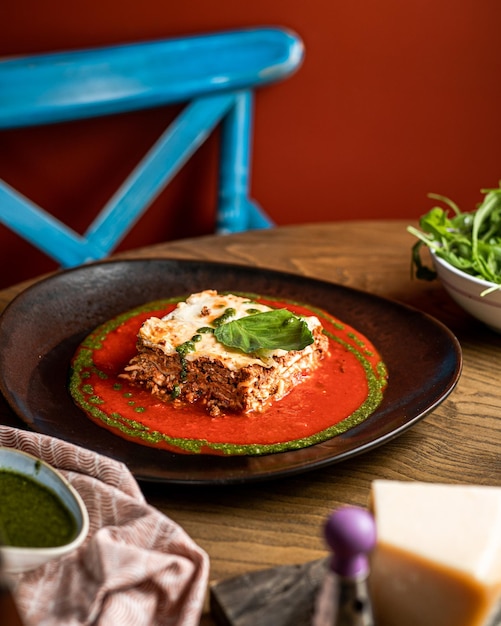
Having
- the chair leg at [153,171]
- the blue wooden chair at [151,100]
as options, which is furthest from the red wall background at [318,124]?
the chair leg at [153,171]

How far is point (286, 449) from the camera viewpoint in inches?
63.8

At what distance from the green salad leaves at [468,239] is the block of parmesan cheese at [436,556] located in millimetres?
1152

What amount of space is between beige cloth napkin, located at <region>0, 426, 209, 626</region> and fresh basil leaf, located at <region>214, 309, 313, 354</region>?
1.70ft

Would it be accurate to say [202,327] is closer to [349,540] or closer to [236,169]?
[349,540]

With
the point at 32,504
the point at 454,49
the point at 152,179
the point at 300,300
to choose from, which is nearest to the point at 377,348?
the point at 300,300

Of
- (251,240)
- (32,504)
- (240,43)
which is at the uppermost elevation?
(240,43)

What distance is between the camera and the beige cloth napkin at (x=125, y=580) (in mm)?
1199

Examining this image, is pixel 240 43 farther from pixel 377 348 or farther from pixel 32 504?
pixel 32 504

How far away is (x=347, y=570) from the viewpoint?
978 mm

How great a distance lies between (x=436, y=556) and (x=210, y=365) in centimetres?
80

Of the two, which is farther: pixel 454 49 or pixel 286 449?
pixel 454 49

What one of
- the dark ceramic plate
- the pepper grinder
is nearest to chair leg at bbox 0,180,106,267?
the dark ceramic plate

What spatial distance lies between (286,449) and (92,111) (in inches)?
86.6

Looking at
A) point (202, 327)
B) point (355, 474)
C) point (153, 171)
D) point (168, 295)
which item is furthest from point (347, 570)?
point (153, 171)
